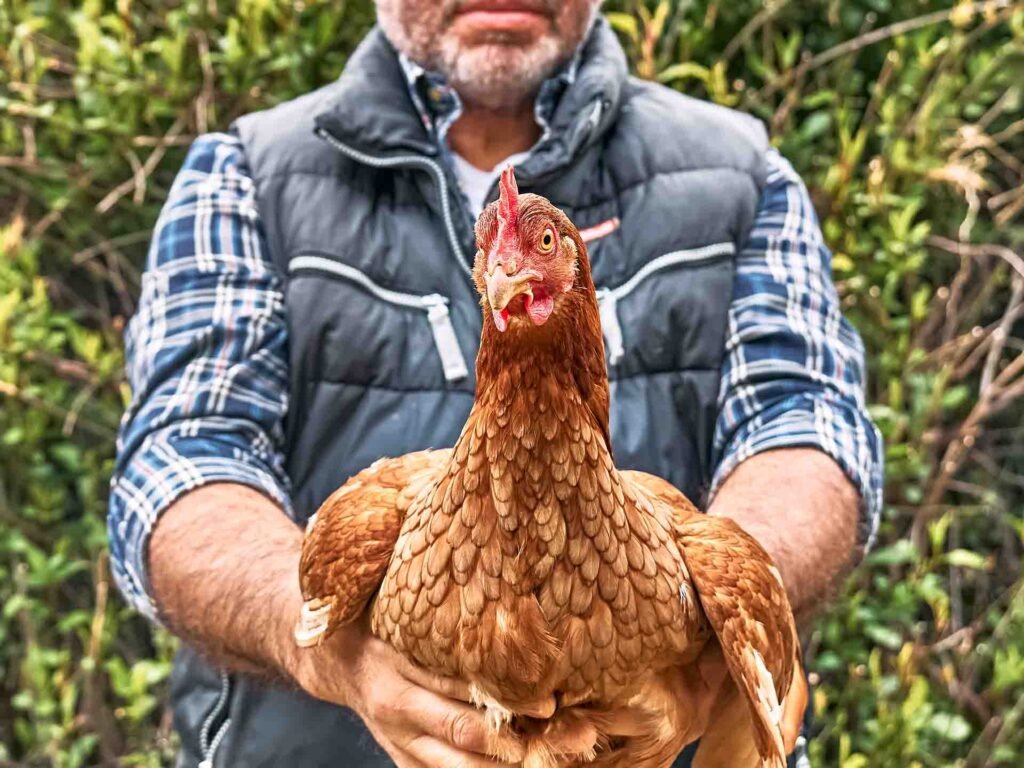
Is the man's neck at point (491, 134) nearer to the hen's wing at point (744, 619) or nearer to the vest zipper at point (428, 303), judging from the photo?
the vest zipper at point (428, 303)

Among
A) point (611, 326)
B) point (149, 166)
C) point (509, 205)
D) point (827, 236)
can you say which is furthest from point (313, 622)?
point (827, 236)

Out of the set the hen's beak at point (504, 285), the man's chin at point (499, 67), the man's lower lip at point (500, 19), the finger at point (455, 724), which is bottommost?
the finger at point (455, 724)

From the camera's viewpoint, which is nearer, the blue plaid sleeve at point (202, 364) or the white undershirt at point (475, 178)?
the blue plaid sleeve at point (202, 364)

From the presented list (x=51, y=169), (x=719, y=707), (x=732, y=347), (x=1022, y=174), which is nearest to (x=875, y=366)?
Answer: (x=1022, y=174)

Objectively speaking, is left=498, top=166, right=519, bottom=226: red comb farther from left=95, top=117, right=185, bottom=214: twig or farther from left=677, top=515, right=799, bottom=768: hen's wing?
left=95, top=117, right=185, bottom=214: twig

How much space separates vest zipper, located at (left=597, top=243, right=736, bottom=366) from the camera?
182 cm

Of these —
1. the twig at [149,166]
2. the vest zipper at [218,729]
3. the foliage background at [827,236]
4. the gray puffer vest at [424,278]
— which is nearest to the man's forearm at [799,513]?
the gray puffer vest at [424,278]

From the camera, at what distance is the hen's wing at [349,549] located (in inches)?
48.8

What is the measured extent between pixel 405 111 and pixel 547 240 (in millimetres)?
946

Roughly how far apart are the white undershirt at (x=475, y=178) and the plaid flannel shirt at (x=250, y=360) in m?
0.08

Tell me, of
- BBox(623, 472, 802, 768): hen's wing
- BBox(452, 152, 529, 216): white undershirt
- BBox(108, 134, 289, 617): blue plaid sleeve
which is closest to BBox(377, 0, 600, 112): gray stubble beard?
BBox(452, 152, 529, 216): white undershirt

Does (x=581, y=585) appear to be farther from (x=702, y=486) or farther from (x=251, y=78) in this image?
(x=251, y=78)

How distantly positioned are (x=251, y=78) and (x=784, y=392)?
1.46 metres

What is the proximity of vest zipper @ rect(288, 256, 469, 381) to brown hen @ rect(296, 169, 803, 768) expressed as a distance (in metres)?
0.56
